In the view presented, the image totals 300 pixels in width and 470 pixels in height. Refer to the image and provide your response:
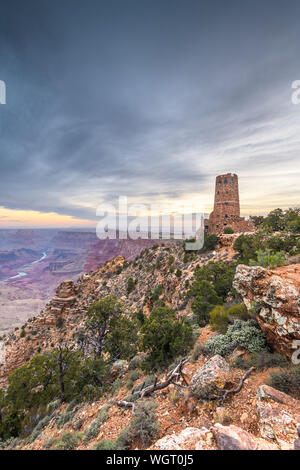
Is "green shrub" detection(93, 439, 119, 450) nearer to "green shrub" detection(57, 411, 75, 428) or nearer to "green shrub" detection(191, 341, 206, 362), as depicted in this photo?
"green shrub" detection(191, 341, 206, 362)

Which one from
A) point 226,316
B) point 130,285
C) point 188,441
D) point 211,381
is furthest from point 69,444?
point 130,285

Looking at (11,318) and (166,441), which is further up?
(166,441)

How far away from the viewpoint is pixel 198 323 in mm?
11086

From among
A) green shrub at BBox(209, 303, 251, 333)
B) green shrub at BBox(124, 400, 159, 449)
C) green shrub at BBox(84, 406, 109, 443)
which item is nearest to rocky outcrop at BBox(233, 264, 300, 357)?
green shrub at BBox(209, 303, 251, 333)

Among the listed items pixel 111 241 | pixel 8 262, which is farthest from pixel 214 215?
pixel 8 262

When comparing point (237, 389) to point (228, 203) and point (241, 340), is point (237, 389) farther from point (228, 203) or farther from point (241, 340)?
point (228, 203)

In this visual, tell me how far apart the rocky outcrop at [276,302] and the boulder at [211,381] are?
1729 millimetres

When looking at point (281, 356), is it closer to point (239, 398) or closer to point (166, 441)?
point (239, 398)

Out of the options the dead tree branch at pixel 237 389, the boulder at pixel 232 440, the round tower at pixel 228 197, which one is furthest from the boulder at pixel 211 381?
the round tower at pixel 228 197

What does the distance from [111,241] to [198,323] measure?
107 metres

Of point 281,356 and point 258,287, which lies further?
point 258,287

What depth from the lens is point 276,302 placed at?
4570 mm

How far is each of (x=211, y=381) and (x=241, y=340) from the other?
2.12 meters

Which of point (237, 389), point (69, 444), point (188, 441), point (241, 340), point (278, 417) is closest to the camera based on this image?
point (188, 441)
